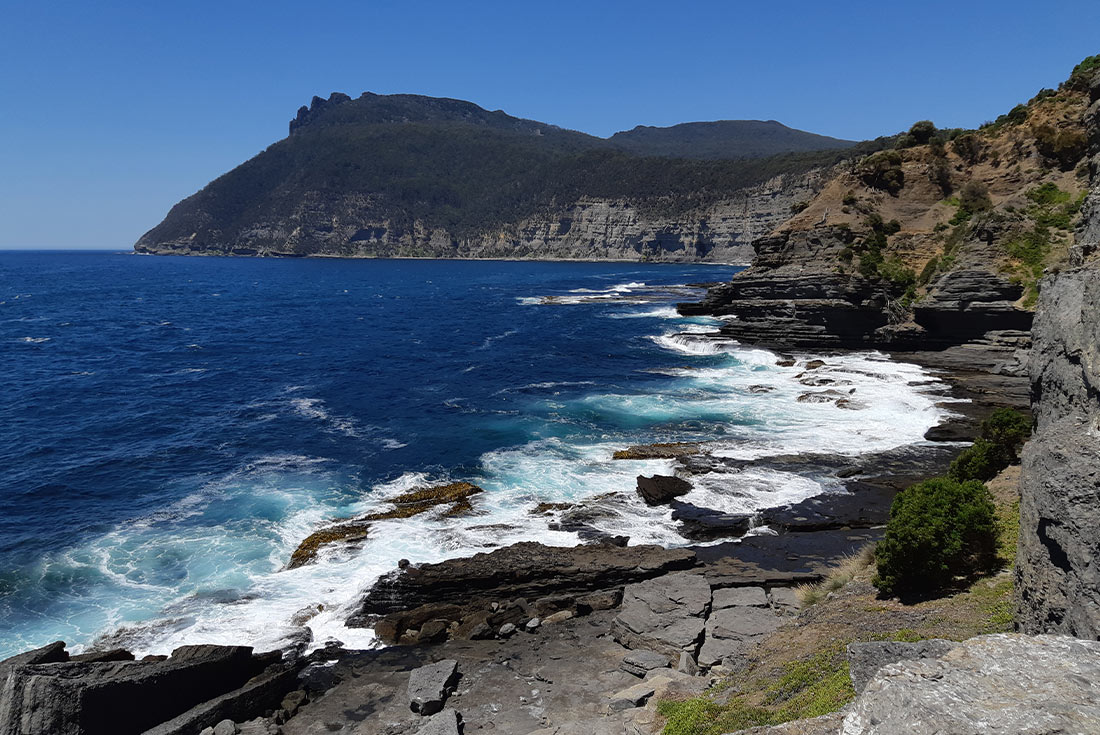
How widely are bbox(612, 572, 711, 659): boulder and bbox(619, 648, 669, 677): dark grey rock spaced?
0.93 ft

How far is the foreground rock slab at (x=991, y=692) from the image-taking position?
17.8 feet

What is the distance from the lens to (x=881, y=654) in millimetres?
7914

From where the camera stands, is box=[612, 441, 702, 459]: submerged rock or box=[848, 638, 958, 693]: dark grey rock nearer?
box=[848, 638, 958, 693]: dark grey rock

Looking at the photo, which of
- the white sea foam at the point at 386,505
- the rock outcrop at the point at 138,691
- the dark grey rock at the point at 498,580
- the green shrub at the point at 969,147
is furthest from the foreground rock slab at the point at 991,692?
the green shrub at the point at 969,147

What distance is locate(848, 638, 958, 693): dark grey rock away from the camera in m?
7.15

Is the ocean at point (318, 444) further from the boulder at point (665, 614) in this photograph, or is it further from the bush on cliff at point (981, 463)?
the bush on cliff at point (981, 463)

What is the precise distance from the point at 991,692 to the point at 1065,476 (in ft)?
13.9

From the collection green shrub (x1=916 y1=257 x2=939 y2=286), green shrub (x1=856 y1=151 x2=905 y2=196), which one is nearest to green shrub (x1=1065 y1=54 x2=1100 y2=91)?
green shrub (x1=856 y1=151 x2=905 y2=196)

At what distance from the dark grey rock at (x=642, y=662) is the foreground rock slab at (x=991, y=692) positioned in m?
11.1

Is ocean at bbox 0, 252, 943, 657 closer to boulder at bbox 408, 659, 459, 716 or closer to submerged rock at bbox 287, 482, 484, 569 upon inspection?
submerged rock at bbox 287, 482, 484, 569

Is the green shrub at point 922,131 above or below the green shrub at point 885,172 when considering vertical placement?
above

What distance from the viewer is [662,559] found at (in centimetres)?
2198

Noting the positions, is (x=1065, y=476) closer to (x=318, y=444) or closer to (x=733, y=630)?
(x=733, y=630)

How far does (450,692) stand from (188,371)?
49.6 metres
